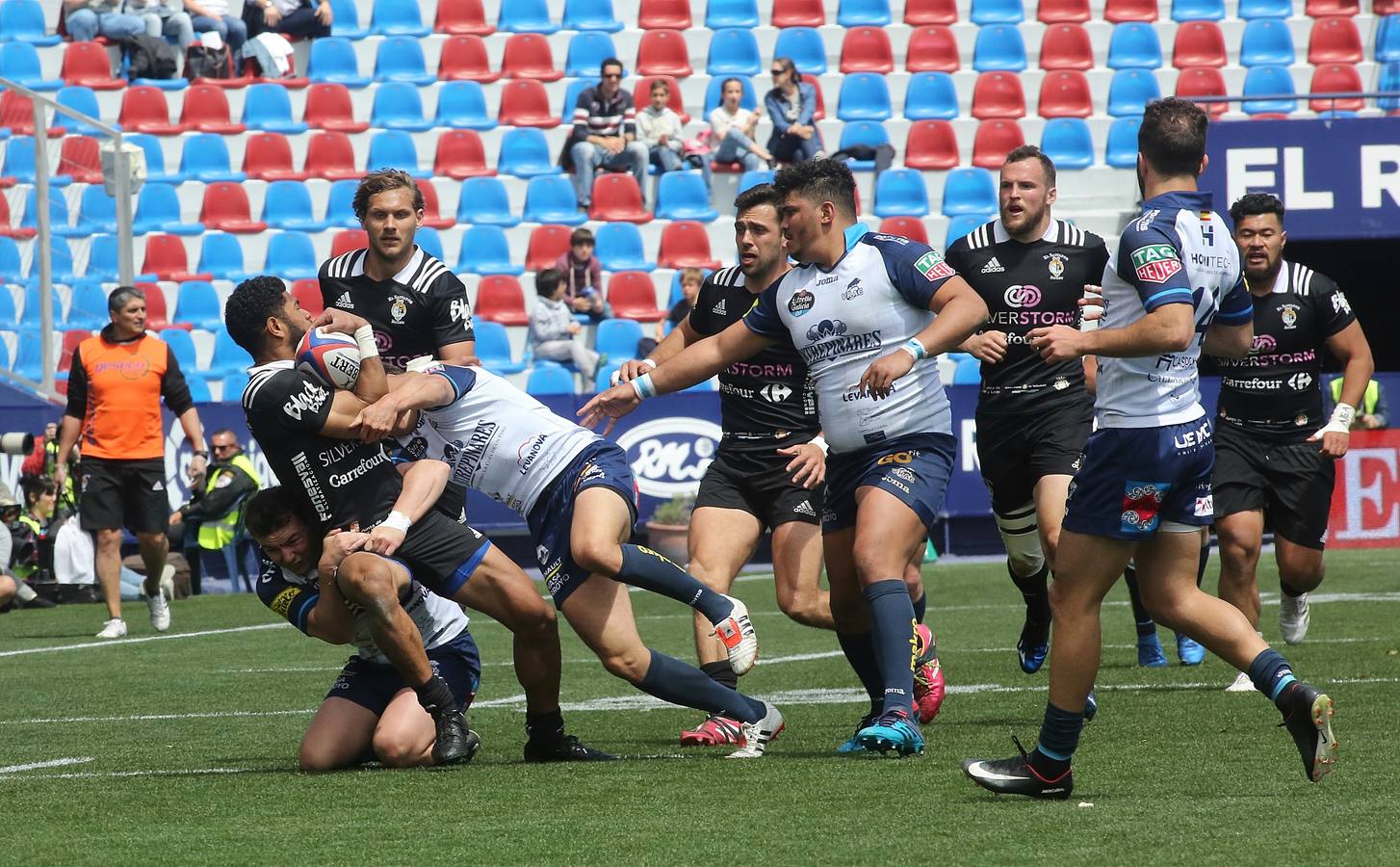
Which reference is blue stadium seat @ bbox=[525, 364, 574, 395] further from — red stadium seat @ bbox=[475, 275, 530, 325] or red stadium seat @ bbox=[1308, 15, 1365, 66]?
red stadium seat @ bbox=[1308, 15, 1365, 66]

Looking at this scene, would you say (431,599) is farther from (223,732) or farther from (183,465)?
(183,465)

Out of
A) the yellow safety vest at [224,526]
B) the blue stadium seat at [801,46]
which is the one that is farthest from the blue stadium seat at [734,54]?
the yellow safety vest at [224,526]

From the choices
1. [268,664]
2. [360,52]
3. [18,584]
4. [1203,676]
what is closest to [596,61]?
[360,52]

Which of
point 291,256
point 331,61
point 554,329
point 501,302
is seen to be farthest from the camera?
point 331,61

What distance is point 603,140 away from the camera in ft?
69.9

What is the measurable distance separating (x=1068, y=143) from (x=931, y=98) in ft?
5.98

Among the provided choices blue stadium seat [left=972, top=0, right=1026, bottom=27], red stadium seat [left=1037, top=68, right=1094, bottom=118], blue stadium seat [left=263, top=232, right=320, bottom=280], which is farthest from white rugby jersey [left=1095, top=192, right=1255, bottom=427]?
blue stadium seat [left=972, top=0, right=1026, bottom=27]

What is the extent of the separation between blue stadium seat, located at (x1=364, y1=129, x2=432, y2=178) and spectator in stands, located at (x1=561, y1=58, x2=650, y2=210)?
1940 mm

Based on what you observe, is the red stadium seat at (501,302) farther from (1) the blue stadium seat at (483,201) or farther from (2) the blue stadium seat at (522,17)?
(2) the blue stadium seat at (522,17)

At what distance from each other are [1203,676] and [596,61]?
15.5 m

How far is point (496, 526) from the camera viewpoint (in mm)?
17375

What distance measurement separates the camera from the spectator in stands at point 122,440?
12969mm

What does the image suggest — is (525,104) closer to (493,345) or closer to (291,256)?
(291,256)

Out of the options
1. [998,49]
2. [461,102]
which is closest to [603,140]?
[461,102]
